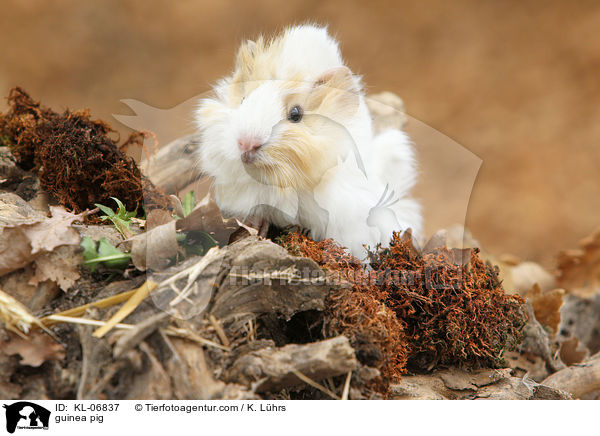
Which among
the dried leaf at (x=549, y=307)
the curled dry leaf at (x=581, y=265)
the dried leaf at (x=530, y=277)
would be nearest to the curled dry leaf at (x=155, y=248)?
the dried leaf at (x=549, y=307)

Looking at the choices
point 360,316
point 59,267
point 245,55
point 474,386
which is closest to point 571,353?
point 474,386

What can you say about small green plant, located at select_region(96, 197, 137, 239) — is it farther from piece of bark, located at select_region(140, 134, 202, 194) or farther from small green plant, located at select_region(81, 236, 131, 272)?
piece of bark, located at select_region(140, 134, 202, 194)

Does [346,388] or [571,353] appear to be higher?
[571,353]

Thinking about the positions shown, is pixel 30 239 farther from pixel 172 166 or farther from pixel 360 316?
pixel 172 166

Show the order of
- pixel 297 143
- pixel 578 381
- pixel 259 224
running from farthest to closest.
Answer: pixel 578 381
pixel 259 224
pixel 297 143

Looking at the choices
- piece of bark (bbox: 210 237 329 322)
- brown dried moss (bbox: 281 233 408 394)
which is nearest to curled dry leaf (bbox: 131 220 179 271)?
piece of bark (bbox: 210 237 329 322)
